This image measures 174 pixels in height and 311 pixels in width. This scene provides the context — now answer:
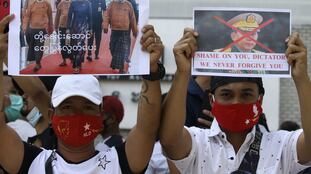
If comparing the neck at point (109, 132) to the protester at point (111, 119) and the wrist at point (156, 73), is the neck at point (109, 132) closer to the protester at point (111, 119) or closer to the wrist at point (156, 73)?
the protester at point (111, 119)

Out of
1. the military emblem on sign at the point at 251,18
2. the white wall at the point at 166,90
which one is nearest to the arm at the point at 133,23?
the military emblem on sign at the point at 251,18

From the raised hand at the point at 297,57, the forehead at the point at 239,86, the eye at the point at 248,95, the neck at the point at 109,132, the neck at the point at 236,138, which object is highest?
the raised hand at the point at 297,57

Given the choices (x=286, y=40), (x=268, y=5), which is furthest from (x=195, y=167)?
(x=268, y=5)

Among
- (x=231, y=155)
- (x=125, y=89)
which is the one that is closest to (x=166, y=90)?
(x=125, y=89)

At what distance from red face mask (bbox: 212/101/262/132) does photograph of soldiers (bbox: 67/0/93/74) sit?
2.43ft

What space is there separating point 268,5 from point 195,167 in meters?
Result: 1.30

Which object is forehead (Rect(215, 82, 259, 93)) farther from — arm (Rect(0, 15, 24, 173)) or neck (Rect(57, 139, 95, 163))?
arm (Rect(0, 15, 24, 173))

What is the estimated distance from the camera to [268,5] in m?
3.85

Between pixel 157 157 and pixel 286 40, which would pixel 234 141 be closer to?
pixel 286 40

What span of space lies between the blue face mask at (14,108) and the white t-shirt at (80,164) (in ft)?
6.76

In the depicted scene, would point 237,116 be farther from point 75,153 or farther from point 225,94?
point 75,153

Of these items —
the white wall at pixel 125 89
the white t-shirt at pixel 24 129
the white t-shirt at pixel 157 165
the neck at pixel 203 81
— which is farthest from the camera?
the white wall at pixel 125 89

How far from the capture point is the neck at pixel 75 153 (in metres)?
3.05

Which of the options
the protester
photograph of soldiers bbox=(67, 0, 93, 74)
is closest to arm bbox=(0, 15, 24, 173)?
photograph of soldiers bbox=(67, 0, 93, 74)
